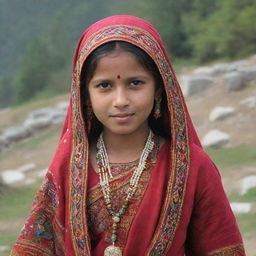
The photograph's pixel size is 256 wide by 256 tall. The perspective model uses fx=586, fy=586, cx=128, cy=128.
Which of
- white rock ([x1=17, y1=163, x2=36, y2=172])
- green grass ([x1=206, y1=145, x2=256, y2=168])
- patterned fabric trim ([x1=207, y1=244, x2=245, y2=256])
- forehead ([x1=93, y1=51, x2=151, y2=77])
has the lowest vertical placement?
patterned fabric trim ([x1=207, y1=244, x2=245, y2=256])

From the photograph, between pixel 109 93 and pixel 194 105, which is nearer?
pixel 109 93

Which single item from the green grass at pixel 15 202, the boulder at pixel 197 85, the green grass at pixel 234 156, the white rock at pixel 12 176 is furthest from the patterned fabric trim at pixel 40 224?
the boulder at pixel 197 85

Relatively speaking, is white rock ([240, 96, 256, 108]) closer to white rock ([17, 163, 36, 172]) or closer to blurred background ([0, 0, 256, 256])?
blurred background ([0, 0, 256, 256])

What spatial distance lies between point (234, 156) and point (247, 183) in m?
1.61

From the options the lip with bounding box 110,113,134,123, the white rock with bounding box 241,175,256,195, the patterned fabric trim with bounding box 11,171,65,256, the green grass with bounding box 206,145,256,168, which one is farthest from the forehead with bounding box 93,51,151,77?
the green grass with bounding box 206,145,256,168

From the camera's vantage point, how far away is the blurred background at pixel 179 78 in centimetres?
738

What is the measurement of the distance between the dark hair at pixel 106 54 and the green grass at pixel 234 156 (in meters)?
5.26

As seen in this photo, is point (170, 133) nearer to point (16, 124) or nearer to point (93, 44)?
point (93, 44)

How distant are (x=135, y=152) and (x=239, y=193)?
416 cm

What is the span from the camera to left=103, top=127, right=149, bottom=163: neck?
2301mm

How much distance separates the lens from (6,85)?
45344 millimetres

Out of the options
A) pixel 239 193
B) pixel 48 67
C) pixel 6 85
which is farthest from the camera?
pixel 6 85

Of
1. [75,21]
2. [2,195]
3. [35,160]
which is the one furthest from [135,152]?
[75,21]

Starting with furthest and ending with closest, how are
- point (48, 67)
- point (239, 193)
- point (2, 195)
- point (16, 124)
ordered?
point (48, 67), point (16, 124), point (2, 195), point (239, 193)
